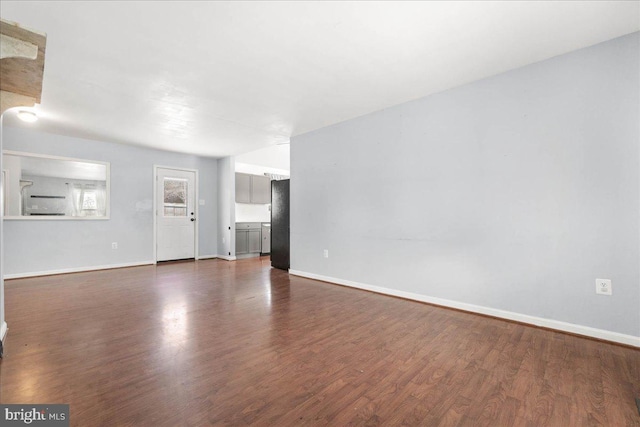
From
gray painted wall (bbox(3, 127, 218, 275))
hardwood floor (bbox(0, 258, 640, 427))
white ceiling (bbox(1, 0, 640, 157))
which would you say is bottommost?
hardwood floor (bbox(0, 258, 640, 427))

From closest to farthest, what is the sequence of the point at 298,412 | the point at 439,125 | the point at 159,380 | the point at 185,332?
the point at 298,412 → the point at 159,380 → the point at 185,332 → the point at 439,125

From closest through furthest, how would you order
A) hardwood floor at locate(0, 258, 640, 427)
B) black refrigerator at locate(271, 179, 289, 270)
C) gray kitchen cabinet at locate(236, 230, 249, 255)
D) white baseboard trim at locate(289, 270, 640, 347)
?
1. hardwood floor at locate(0, 258, 640, 427)
2. white baseboard trim at locate(289, 270, 640, 347)
3. black refrigerator at locate(271, 179, 289, 270)
4. gray kitchen cabinet at locate(236, 230, 249, 255)

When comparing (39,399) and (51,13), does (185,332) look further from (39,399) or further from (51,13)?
(51,13)

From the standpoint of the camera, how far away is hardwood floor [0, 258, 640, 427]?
1.52 m

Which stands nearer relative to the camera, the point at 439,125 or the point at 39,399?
the point at 39,399

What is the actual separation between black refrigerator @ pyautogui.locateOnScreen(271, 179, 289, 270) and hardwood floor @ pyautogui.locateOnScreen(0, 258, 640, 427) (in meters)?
2.14

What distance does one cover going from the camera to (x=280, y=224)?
568 cm

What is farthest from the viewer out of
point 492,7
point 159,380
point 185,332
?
point 185,332

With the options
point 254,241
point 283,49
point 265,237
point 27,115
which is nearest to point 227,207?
point 254,241

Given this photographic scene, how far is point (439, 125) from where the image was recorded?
3369 millimetres

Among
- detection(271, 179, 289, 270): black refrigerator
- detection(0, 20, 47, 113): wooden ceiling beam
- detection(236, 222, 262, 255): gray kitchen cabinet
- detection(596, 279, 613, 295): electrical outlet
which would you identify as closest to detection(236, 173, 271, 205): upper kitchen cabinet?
detection(236, 222, 262, 255): gray kitchen cabinet

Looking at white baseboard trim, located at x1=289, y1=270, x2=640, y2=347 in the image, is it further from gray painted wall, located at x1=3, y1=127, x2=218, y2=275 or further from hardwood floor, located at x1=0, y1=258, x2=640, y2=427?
gray painted wall, located at x1=3, y1=127, x2=218, y2=275

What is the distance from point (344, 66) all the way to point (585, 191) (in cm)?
248

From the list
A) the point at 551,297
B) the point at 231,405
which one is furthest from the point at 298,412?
the point at 551,297
